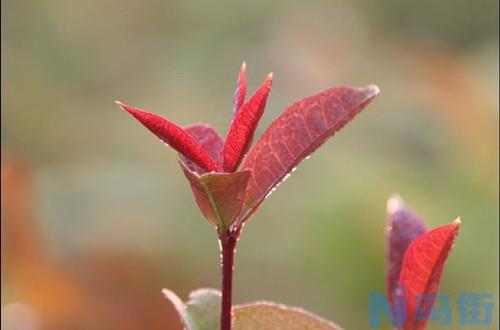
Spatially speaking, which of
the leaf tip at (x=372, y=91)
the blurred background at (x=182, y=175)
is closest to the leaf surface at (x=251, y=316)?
the leaf tip at (x=372, y=91)

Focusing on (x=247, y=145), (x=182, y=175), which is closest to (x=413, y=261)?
(x=247, y=145)

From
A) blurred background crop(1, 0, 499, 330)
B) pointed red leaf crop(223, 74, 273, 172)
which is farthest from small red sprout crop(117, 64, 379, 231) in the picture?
blurred background crop(1, 0, 499, 330)

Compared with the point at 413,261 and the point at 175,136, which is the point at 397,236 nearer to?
the point at 413,261

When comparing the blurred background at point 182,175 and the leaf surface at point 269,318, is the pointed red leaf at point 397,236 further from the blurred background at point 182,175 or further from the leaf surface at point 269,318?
the blurred background at point 182,175

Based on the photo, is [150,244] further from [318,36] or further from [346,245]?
[318,36]

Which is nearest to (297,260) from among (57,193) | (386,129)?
(57,193)

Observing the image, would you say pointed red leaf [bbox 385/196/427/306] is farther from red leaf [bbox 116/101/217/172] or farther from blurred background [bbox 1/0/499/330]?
blurred background [bbox 1/0/499/330]
